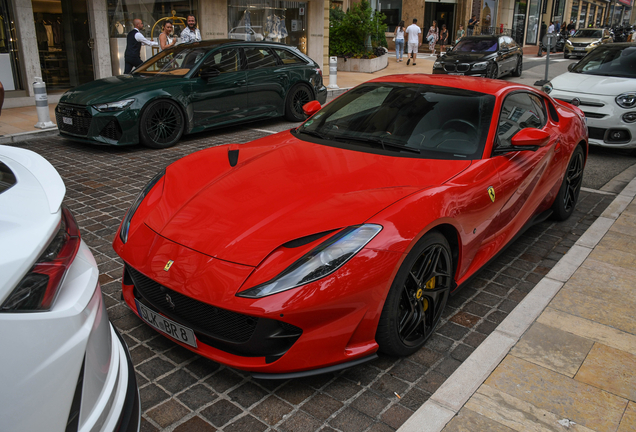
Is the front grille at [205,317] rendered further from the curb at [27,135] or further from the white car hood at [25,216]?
the curb at [27,135]

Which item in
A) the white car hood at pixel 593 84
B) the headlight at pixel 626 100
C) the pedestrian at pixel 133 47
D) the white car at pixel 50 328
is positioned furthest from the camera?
the pedestrian at pixel 133 47

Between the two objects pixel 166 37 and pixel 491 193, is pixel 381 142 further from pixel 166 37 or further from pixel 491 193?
pixel 166 37

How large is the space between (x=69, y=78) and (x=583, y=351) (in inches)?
546

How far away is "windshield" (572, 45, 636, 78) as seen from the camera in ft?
29.7

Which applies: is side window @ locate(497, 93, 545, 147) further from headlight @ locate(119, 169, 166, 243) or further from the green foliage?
the green foliage

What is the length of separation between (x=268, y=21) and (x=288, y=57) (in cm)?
761

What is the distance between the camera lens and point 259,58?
9656mm

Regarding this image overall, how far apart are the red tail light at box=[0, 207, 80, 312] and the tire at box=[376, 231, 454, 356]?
5.17 feet

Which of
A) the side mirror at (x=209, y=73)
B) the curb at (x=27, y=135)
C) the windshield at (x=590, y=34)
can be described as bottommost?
the curb at (x=27, y=135)

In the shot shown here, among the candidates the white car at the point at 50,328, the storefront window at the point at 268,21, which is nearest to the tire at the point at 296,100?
the storefront window at the point at 268,21

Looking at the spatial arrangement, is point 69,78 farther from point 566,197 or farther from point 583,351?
point 583,351

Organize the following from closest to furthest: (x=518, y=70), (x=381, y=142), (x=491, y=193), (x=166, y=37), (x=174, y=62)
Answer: (x=491, y=193)
(x=381, y=142)
(x=174, y=62)
(x=166, y=37)
(x=518, y=70)

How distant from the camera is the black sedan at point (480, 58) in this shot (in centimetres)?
1709

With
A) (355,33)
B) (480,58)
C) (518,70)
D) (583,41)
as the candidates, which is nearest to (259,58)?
(480,58)
